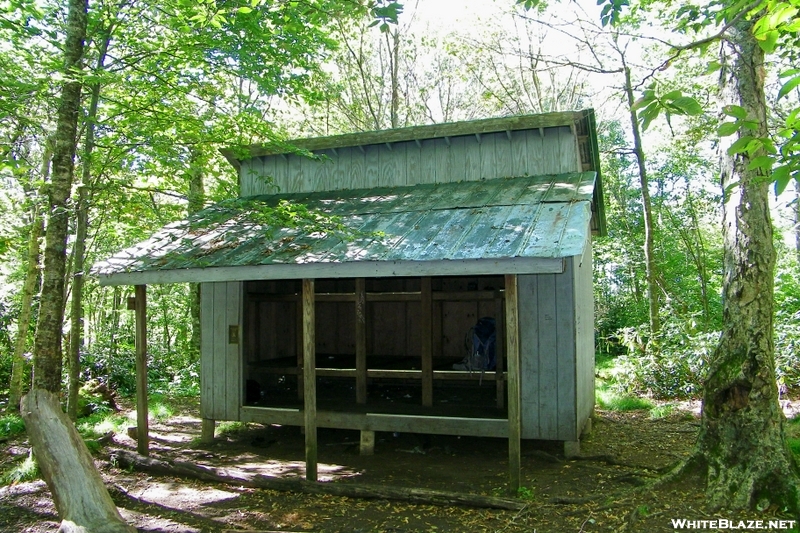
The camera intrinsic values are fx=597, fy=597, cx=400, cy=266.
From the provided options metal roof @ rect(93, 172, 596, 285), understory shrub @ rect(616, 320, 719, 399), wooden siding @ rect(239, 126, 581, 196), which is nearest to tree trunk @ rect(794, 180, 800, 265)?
metal roof @ rect(93, 172, 596, 285)

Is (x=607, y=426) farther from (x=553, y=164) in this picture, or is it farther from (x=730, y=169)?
(x=730, y=169)

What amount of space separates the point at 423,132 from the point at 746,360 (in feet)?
16.7

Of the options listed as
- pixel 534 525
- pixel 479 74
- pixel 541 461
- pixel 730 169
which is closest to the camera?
pixel 534 525

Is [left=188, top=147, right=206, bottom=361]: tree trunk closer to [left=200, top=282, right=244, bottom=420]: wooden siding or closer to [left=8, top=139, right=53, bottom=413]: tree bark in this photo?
[left=200, top=282, right=244, bottom=420]: wooden siding

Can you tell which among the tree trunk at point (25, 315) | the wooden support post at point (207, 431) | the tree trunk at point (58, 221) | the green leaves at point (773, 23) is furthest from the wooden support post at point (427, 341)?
the tree trunk at point (25, 315)

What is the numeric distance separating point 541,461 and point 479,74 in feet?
59.1

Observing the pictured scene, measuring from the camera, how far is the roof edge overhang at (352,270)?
5.09 metres

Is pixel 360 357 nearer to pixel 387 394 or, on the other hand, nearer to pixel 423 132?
pixel 387 394

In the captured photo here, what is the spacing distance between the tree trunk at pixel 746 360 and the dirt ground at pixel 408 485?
25cm

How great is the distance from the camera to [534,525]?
4.92 metres

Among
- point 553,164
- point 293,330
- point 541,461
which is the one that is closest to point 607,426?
point 541,461

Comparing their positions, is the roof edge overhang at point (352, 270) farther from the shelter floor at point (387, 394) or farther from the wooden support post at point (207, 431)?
the wooden support post at point (207, 431)

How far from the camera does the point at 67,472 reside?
488 centimetres

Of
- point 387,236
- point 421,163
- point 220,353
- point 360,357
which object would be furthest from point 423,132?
point 220,353
